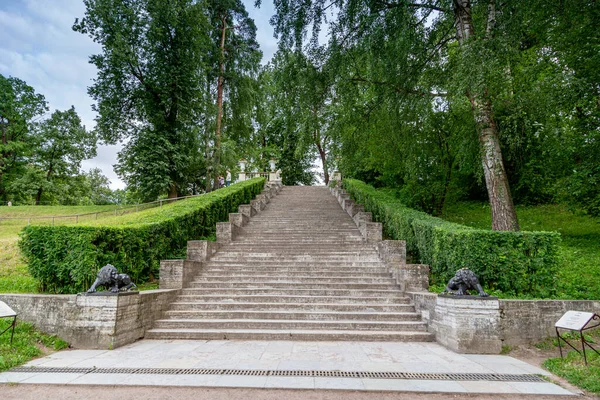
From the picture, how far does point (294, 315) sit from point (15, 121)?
32786 millimetres

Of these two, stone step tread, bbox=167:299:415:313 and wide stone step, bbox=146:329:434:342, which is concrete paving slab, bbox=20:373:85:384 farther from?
stone step tread, bbox=167:299:415:313

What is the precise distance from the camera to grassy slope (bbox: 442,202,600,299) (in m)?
6.38

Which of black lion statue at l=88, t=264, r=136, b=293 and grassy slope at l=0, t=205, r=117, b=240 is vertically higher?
grassy slope at l=0, t=205, r=117, b=240

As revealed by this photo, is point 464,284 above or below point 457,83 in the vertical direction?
below

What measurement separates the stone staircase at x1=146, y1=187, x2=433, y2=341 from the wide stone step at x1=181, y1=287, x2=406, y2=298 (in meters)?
0.02

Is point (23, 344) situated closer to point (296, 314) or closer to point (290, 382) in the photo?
point (290, 382)

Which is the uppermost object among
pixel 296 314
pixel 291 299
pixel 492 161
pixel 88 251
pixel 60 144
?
pixel 60 144

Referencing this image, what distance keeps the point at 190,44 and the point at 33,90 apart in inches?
845

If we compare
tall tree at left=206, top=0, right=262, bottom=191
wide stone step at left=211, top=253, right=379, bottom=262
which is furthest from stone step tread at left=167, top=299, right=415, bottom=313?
tall tree at left=206, top=0, right=262, bottom=191

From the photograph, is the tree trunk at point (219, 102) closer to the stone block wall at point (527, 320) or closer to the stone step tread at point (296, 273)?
the stone step tread at point (296, 273)

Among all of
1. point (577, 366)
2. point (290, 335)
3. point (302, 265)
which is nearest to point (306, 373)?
point (290, 335)

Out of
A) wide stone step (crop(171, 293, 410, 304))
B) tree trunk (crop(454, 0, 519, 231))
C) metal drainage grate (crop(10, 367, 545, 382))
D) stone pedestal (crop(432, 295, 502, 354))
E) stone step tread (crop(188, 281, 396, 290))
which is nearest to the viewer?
metal drainage grate (crop(10, 367, 545, 382))

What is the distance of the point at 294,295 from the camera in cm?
715

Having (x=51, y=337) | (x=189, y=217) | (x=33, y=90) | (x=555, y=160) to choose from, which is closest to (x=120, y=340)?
(x=51, y=337)
